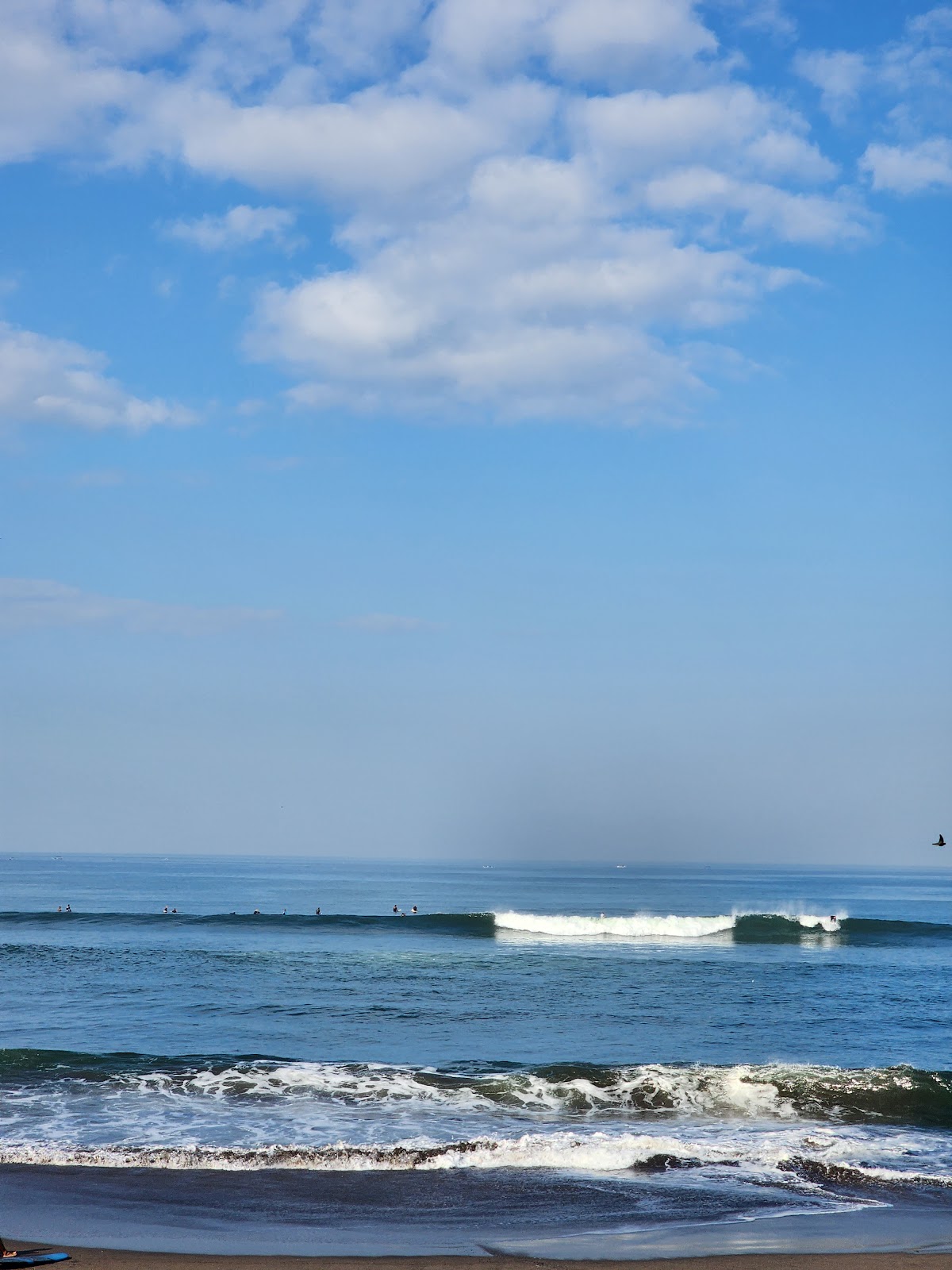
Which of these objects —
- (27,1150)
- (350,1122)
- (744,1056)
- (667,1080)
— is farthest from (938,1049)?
(27,1150)

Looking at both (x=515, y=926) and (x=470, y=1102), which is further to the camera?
(x=515, y=926)

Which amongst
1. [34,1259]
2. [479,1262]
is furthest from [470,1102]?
[34,1259]

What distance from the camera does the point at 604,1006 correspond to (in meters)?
30.2

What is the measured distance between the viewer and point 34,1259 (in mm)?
9555

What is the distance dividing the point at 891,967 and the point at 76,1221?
3913cm

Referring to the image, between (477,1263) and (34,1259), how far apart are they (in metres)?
4.32

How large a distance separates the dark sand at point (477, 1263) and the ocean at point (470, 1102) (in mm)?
487

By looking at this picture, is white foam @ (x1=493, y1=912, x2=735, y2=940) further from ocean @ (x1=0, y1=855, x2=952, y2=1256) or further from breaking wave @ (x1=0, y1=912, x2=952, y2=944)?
ocean @ (x1=0, y1=855, x2=952, y2=1256)

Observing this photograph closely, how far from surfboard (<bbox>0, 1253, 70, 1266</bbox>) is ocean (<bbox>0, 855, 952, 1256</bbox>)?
3.72 feet

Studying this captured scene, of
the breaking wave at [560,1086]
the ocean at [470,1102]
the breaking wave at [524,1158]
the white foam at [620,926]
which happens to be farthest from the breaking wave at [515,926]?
the breaking wave at [524,1158]

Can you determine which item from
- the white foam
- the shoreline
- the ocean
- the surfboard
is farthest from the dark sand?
the white foam

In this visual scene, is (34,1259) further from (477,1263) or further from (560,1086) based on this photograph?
(560,1086)

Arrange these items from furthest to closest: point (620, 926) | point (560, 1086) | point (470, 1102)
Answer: point (620, 926)
point (560, 1086)
point (470, 1102)

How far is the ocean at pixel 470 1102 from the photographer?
1234 centimetres
